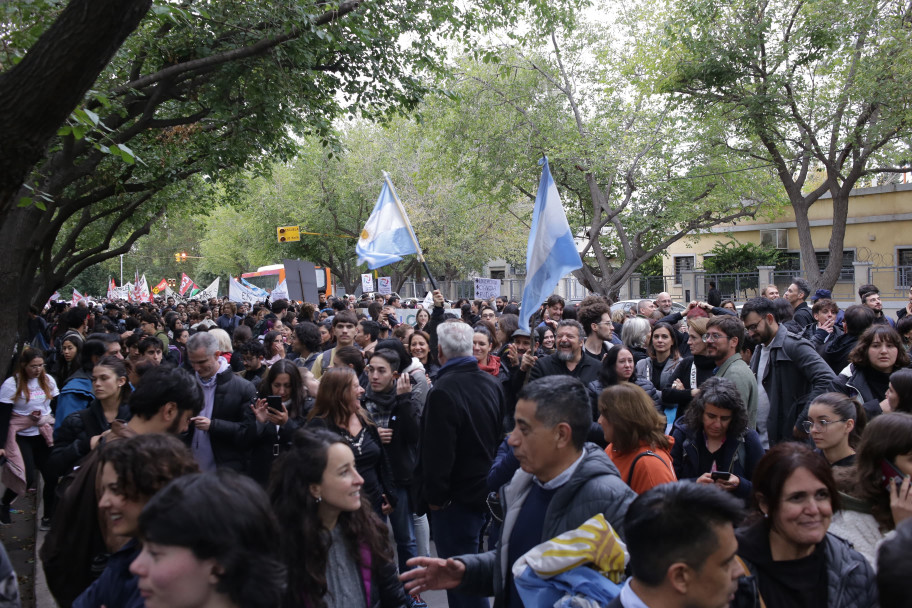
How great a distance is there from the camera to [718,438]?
432cm

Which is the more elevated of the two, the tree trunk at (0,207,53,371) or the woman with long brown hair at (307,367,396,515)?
the tree trunk at (0,207,53,371)

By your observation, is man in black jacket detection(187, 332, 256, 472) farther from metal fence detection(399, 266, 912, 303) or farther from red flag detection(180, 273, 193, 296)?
red flag detection(180, 273, 193, 296)

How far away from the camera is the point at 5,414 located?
700 centimetres

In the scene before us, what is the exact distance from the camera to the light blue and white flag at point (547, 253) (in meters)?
5.45

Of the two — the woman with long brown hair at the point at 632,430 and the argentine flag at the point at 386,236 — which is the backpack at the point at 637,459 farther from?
the argentine flag at the point at 386,236

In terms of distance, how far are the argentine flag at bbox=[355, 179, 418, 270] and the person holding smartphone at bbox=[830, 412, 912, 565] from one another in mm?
7073

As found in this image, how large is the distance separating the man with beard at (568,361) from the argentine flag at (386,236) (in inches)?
154

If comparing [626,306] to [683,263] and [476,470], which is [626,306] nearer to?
[476,470]

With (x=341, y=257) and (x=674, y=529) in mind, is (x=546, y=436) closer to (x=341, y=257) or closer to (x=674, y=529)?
(x=674, y=529)

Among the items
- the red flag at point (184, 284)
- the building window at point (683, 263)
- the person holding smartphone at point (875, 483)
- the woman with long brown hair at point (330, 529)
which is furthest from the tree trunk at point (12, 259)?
the building window at point (683, 263)

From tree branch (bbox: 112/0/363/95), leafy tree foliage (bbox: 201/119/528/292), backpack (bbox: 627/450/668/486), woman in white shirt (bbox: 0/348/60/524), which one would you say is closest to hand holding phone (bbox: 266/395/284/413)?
backpack (bbox: 627/450/668/486)

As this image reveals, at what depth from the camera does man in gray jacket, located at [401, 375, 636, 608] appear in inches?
108

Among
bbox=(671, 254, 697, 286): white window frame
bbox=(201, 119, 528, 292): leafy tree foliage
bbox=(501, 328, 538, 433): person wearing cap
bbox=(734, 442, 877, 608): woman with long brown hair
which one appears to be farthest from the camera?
bbox=(671, 254, 697, 286): white window frame

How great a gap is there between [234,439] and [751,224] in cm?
3606
